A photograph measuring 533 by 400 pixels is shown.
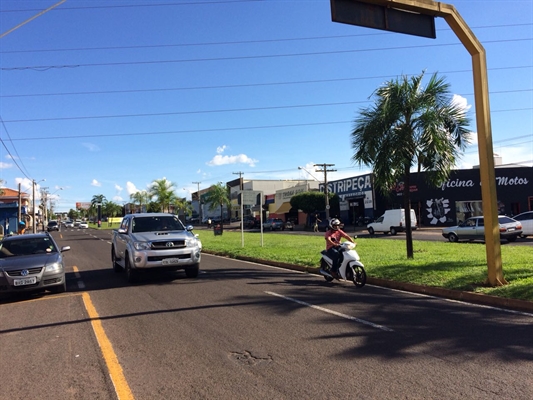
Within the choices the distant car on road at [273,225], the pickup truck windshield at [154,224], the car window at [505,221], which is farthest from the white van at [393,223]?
the pickup truck windshield at [154,224]

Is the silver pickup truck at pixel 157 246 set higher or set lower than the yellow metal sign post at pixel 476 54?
lower

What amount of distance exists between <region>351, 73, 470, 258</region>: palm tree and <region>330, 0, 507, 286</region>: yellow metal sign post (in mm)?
4289

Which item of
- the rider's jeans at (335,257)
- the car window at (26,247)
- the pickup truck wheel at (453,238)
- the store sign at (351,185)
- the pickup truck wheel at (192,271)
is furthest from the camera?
the store sign at (351,185)

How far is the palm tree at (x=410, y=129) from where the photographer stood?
14.1 m

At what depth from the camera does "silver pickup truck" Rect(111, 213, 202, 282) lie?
11148 mm

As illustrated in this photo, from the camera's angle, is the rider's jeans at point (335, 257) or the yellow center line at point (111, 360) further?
the rider's jeans at point (335, 257)

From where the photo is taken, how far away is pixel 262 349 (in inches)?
221

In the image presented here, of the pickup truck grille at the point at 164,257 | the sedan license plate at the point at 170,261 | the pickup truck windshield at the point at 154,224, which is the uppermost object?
the pickup truck windshield at the point at 154,224

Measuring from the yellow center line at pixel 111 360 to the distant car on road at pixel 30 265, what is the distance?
6.68 ft

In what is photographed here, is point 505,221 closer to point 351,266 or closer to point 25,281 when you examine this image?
point 351,266

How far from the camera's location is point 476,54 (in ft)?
31.9

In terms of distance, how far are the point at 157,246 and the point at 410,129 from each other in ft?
28.7

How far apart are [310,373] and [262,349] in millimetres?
1028

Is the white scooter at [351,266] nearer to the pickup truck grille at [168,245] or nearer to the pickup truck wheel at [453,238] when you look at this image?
the pickup truck grille at [168,245]
